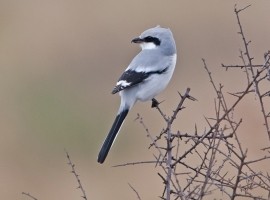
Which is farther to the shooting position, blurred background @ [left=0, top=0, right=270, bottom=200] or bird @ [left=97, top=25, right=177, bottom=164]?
blurred background @ [left=0, top=0, right=270, bottom=200]

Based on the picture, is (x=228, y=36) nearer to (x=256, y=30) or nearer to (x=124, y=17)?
(x=256, y=30)

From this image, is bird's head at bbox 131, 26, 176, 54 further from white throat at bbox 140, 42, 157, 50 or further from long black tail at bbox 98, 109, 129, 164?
long black tail at bbox 98, 109, 129, 164

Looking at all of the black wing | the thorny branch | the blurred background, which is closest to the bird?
the black wing

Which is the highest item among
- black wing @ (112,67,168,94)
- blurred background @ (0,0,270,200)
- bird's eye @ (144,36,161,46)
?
blurred background @ (0,0,270,200)

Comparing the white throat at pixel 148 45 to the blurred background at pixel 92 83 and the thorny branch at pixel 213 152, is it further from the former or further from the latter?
the blurred background at pixel 92 83

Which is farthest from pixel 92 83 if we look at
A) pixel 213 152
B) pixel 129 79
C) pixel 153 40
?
pixel 213 152

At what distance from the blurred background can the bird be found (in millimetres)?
2296

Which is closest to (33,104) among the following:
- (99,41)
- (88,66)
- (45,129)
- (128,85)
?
(45,129)

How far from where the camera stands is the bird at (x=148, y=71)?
12.5 feet

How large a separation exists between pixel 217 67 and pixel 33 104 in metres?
1.77

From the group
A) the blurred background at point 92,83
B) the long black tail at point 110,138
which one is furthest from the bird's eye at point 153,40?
the blurred background at point 92,83

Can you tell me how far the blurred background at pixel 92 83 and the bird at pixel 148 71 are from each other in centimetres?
230

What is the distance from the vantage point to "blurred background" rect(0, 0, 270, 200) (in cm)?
675

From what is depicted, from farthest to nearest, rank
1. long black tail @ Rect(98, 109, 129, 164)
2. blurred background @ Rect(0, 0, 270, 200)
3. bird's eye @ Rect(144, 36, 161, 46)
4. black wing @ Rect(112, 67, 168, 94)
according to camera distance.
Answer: blurred background @ Rect(0, 0, 270, 200) → bird's eye @ Rect(144, 36, 161, 46) → black wing @ Rect(112, 67, 168, 94) → long black tail @ Rect(98, 109, 129, 164)
